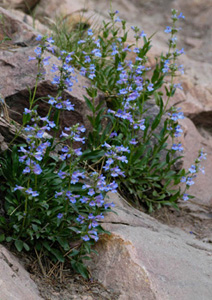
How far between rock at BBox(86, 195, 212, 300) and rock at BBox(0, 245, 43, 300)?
0.54 meters

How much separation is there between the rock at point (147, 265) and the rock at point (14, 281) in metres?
0.54

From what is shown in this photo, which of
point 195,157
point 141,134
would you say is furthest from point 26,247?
point 195,157

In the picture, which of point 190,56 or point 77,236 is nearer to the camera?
point 77,236

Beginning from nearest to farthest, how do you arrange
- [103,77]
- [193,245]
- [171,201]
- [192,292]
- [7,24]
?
[192,292], [193,245], [171,201], [103,77], [7,24]

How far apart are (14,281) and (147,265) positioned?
982 mm

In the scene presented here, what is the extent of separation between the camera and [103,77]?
4918mm

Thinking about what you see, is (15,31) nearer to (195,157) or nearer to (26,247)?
(195,157)

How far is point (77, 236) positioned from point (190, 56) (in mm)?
5417

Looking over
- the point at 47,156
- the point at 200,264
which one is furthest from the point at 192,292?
the point at 47,156

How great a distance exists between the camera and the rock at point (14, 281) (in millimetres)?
2465

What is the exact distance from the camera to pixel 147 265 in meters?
3.09

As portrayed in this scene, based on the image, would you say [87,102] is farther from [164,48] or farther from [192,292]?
[164,48]

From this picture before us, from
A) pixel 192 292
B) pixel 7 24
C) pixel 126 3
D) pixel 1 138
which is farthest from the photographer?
pixel 126 3

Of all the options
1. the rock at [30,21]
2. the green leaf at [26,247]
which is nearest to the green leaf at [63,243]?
the green leaf at [26,247]
